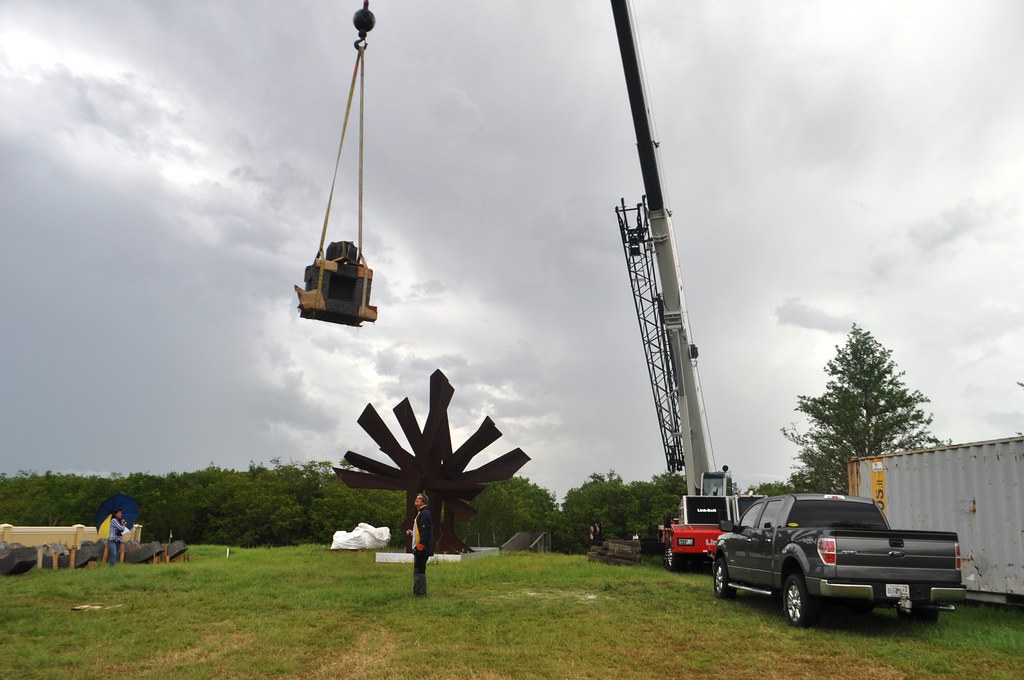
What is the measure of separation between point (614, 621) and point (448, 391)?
45.7 ft

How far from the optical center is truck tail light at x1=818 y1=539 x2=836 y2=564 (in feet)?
33.1

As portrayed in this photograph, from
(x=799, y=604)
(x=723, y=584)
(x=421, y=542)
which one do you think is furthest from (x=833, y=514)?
(x=421, y=542)

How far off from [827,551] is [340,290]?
802 cm

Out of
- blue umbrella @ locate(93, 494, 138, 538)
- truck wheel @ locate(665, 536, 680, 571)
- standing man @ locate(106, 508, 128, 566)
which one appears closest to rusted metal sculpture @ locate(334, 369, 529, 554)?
truck wheel @ locate(665, 536, 680, 571)

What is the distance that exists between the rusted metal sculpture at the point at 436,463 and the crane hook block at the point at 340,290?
497 inches

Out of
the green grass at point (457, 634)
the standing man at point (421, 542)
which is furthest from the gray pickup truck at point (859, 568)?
the standing man at point (421, 542)

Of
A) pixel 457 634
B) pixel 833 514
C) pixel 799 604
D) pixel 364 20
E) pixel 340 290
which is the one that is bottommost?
pixel 457 634

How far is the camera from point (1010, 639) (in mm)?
9734

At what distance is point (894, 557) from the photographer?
33.2 feet

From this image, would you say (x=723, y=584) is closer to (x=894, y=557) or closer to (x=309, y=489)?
(x=894, y=557)

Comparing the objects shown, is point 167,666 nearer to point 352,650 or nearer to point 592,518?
point 352,650

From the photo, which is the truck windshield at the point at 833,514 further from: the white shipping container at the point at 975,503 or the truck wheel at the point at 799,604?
the white shipping container at the point at 975,503

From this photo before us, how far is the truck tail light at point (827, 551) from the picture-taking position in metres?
10.1

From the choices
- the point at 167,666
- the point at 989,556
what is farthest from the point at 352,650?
the point at 989,556
